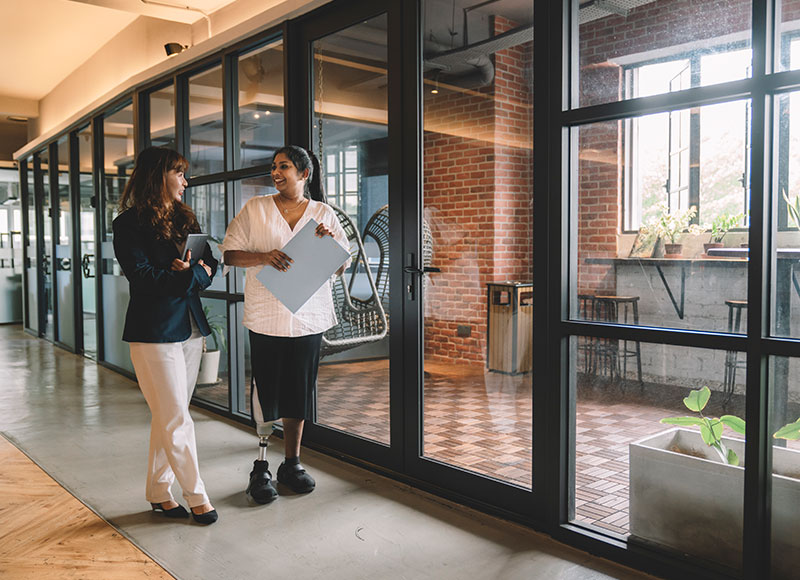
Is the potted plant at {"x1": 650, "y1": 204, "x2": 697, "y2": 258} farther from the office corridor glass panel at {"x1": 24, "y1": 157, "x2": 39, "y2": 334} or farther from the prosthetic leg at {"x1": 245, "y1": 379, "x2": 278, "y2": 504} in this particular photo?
the office corridor glass panel at {"x1": 24, "y1": 157, "x2": 39, "y2": 334}

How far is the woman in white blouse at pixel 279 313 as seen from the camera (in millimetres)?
3213

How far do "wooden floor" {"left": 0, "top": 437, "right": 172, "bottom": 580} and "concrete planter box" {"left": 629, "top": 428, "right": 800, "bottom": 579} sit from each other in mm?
1763

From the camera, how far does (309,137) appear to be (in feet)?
13.6

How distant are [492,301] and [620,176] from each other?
2.80 ft

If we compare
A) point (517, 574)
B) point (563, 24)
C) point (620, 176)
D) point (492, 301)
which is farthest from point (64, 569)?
point (563, 24)

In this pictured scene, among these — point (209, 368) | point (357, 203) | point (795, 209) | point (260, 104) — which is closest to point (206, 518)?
point (357, 203)

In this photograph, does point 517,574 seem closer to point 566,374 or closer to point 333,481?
point 566,374

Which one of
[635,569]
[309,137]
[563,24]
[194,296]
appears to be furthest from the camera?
[309,137]

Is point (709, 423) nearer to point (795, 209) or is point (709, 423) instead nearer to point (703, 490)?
point (703, 490)

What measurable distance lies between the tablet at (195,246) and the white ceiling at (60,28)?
8.94ft

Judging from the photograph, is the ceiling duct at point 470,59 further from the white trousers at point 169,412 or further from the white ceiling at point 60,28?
the white ceiling at point 60,28

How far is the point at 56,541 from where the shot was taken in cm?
282

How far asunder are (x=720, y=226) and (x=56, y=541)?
9.18ft

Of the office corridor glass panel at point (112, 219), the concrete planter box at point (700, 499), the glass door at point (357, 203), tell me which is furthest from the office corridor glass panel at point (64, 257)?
the concrete planter box at point (700, 499)
